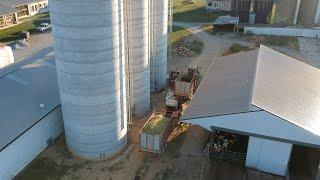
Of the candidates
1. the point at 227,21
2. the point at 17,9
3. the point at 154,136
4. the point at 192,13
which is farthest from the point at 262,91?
the point at 17,9

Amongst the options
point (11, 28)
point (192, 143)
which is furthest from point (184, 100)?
point (11, 28)

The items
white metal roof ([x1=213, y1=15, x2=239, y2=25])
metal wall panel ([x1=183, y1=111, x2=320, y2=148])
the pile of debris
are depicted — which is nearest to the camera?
metal wall panel ([x1=183, y1=111, x2=320, y2=148])

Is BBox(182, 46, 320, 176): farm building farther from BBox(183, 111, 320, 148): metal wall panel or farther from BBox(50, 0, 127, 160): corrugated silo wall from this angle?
BBox(50, 0, 127, 160): corrugated silo wall

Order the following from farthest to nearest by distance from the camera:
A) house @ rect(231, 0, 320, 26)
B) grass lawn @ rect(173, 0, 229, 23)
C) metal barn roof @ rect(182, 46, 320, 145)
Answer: grass lawn @ rect(173, 0, 229, 23) → house @ rect(231, 0, 320, 26) → metal barn roof @ rect(182, 46, 320, 145)

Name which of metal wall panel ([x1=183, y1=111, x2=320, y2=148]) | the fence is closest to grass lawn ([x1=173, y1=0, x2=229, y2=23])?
the fence

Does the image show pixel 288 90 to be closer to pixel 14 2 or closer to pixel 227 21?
pixel 227 21
